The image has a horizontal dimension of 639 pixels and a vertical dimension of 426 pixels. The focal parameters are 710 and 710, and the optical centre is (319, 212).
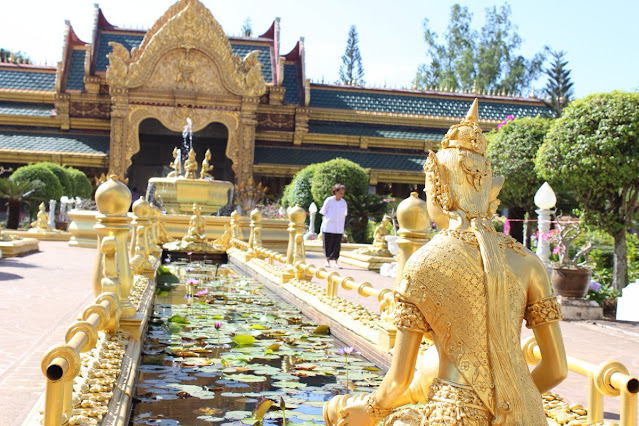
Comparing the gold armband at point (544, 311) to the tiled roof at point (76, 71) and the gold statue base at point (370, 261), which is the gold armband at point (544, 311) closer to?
the gold statue base at point (370, 261)

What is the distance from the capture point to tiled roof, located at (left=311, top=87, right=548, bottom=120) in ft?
85.8

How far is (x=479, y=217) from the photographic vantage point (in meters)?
2.05

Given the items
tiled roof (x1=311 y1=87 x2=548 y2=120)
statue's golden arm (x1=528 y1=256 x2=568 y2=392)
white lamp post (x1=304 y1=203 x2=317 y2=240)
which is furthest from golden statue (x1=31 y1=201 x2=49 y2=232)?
statue's golden arm (x1=528 y1=256 x2=568 y2=392)

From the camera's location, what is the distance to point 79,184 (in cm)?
2170

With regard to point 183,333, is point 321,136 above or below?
above

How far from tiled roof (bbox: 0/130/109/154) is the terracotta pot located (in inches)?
755

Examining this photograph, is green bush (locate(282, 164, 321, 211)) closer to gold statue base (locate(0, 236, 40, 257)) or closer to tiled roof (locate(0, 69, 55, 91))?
gold statue base (locate(0, 236, 40, 257))

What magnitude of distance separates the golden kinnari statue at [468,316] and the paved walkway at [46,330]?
1520 mm

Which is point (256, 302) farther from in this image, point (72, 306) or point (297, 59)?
point (297, 59)

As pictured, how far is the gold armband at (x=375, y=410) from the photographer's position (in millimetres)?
2066

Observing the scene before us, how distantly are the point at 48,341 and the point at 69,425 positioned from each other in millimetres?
2164

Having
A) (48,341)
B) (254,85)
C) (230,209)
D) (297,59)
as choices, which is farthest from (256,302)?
(297,59)

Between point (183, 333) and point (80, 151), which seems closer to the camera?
point (183, 333)

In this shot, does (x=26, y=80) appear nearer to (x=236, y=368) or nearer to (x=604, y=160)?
(x=604, y=160)
